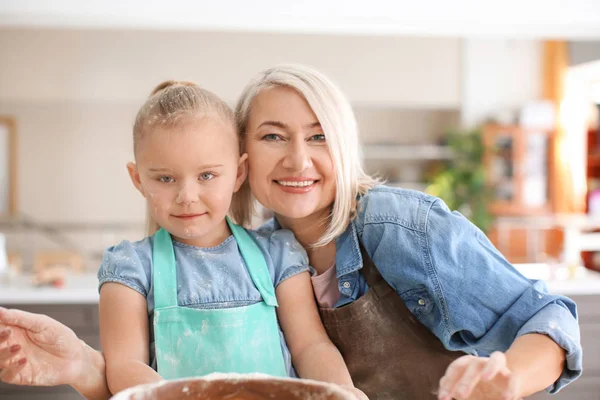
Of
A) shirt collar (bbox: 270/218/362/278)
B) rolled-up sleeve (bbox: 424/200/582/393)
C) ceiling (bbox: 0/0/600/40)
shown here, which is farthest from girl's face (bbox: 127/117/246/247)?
ceiling (bbox: 0/0/600/40)

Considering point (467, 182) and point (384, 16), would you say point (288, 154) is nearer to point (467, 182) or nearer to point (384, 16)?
point (384, 16)

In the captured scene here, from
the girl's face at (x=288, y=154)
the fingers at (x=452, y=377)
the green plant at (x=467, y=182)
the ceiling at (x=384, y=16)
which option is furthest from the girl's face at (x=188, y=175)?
the green plant at (x=467, y=182)

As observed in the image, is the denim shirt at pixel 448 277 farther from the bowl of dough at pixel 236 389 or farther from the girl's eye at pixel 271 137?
the bowl of dough at pixel 236 389

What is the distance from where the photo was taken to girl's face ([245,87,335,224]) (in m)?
1.22

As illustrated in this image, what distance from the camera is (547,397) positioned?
3.31 meters

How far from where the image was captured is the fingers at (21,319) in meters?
0.84

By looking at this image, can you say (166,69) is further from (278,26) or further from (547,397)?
(547,397)

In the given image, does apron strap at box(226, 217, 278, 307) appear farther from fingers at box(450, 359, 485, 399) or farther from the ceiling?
the ceiling

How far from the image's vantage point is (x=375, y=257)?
4.10ft

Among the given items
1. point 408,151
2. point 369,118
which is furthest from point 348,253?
point 369,118

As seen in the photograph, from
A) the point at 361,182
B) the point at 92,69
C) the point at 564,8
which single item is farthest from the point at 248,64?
the point at 361,182

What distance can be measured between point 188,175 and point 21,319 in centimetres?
36

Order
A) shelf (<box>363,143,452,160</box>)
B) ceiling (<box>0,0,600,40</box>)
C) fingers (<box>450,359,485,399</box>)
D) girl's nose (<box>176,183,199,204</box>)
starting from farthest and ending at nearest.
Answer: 1. shelf (<box>363,143,452,160</box>)
2. ceiling (<box>0,0,600,40</box>)
3. girl's nose (<box>176,183,199,204</box>)
4. fingers (<box>450,359,485,399</box>)

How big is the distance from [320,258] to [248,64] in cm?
573
